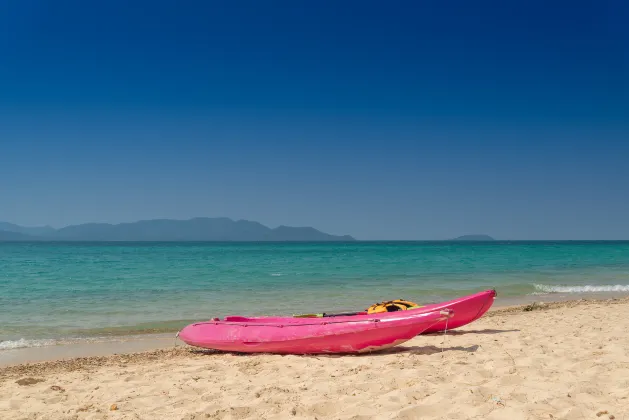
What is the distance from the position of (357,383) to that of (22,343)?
663cm

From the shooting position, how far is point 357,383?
544cm

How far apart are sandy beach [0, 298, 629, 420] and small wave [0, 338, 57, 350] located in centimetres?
159

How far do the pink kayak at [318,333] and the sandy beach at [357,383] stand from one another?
0.19 meters

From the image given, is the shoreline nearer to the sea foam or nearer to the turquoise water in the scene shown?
the turquoise water

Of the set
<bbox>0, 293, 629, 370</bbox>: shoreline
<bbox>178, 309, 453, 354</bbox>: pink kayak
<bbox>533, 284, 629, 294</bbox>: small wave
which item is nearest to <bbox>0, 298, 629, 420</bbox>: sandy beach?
<bbox>178, 309, 453, 354</bbox>: pink kayak

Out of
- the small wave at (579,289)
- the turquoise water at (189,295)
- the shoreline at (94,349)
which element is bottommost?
the shoreline at (94,349)

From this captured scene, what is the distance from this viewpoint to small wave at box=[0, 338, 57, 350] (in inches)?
345

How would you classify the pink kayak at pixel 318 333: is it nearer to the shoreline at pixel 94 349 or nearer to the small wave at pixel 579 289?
the shoreline at pixel 94 349

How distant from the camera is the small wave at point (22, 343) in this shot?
28.8 ft

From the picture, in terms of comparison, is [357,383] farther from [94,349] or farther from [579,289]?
[579,289]

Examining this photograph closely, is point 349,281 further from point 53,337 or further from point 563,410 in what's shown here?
point 563,410

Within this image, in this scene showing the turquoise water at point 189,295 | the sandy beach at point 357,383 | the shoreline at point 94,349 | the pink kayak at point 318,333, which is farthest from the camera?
the turquoise water at point 189,295

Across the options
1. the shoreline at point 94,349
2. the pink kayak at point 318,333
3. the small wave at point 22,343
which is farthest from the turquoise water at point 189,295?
the pink kayak at point 318,333

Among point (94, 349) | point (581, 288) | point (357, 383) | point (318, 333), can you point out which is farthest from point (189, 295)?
point (581, 288)
